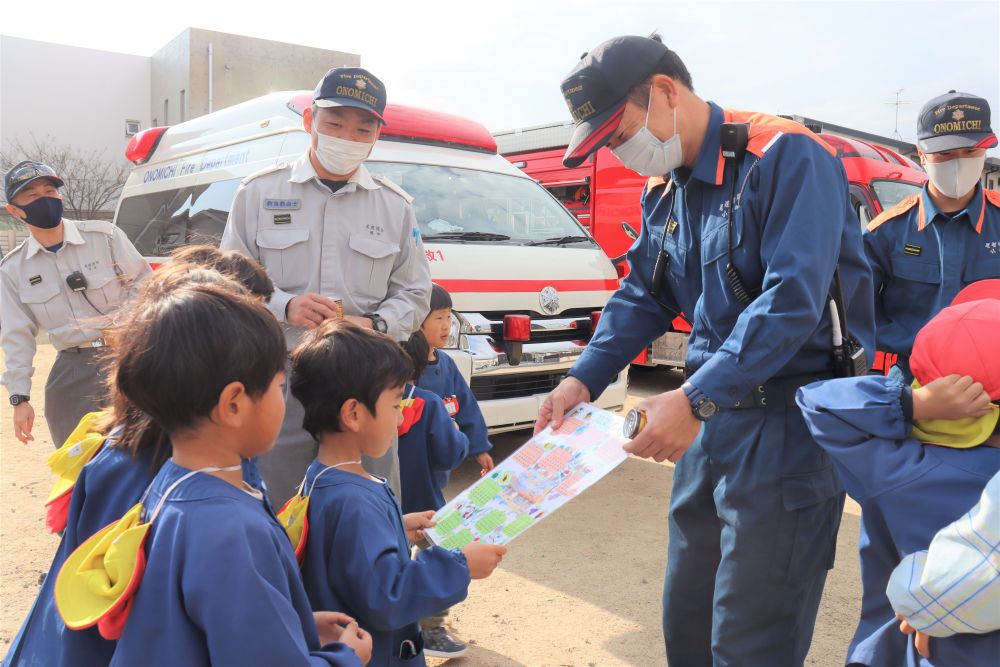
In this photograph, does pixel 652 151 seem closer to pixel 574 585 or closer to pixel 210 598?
pixel 210 598

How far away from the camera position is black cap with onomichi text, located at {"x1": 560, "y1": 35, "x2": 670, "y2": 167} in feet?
6.39

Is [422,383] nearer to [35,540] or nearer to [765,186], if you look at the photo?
[765,186]

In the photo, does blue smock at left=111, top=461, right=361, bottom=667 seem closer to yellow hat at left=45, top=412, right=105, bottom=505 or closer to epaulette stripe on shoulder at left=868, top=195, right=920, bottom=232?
yellow hat at left=45, top=412, right=105, bottom=505

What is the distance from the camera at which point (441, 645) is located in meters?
3.02

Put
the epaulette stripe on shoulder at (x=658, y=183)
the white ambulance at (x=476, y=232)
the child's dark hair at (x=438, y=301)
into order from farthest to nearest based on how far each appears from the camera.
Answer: the white ambulance at (x=476, y=232) → the child's dark hair at (x=438, y=301) → the epaulette stripe on shoulder at (x=658, y=183)

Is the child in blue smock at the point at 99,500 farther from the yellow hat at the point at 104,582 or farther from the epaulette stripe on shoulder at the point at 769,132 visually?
the epaulette stripe on shoulder at the point at 769,132

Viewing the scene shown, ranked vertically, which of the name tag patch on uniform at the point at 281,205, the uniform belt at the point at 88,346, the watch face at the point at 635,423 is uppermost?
the name tag patch on uniform at the point at 281,205

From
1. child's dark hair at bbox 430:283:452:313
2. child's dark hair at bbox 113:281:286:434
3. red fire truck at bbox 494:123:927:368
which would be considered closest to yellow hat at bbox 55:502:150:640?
child's dark hair at bbox 113:281:286:434

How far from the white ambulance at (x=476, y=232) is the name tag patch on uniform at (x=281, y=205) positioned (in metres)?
1.79

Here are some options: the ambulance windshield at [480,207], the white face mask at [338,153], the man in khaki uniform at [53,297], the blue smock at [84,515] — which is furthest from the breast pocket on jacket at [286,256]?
the ambulance windshield at [480,207]

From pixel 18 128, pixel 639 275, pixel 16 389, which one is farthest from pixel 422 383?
pixel 18 128

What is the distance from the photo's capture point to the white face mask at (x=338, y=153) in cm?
297

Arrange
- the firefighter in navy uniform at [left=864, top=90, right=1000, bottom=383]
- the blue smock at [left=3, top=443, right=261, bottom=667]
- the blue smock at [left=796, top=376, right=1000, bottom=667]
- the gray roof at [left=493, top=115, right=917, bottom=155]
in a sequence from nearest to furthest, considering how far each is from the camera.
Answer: the blue smock at [left=3, top=443, right=261, bottom=667] < the blue smock at [left=796, top=376, right=1000, bottom=667] < the firefighter in navy uniform at [left=864, top=90, right=1000, bottom=383] < the gray roof at [left=493, top=115, right=917, bottom=155]

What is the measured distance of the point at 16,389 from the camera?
12.3 feet
